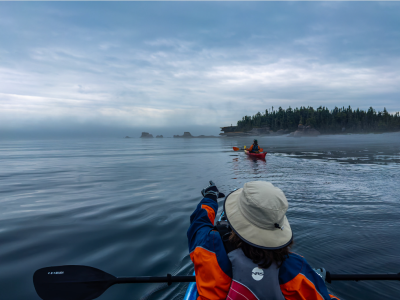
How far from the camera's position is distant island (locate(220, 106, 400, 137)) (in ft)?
478

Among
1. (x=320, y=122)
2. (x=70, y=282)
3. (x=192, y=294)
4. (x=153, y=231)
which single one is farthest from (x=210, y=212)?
(x=320, y=122)

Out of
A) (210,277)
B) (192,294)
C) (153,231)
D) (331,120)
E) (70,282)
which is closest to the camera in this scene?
(210,277)

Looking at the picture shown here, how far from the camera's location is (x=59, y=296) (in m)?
3.34

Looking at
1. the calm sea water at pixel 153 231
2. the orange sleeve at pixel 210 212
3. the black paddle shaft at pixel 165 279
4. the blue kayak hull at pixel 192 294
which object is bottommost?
the calm sea water at pixel 153 231

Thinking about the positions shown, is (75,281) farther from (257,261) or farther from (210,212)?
(257,261)

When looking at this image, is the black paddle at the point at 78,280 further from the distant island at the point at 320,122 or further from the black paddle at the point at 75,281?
the distant island at the point at 320,122

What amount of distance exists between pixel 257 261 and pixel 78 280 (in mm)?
2674

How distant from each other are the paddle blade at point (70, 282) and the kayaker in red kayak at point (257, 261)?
1.90 metres

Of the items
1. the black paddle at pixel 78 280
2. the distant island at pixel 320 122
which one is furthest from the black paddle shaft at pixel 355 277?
the distant island at pixel 320 122

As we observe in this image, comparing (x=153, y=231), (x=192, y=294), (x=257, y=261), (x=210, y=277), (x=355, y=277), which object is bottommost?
(x=153, y=231)

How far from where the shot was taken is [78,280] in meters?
3.44

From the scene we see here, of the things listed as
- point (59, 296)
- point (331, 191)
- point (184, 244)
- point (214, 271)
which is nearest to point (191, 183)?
point (331, 191)

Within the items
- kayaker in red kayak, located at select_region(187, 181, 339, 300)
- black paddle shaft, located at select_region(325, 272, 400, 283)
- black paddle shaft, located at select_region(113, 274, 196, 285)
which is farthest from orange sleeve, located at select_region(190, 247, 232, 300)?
black paddle shaft, located at select_region(325, 272, 400, 283)

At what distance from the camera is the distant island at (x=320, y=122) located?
14575cm
